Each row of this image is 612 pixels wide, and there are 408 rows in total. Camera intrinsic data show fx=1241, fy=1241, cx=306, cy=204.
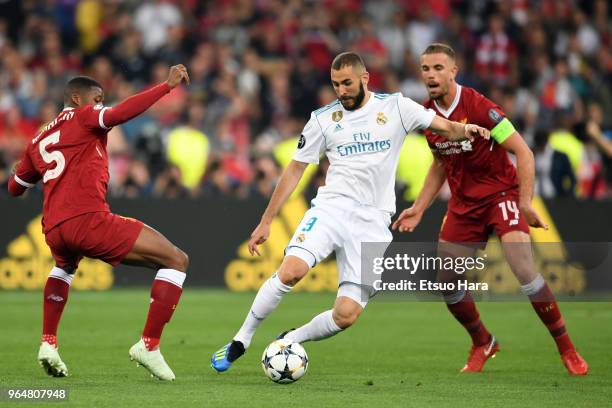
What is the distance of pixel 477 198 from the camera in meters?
9.81

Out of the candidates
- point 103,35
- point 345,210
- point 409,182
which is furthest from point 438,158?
point 103,35

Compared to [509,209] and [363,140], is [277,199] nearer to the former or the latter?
[363,140]

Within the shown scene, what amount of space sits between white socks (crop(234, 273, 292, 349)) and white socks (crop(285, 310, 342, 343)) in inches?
10.1

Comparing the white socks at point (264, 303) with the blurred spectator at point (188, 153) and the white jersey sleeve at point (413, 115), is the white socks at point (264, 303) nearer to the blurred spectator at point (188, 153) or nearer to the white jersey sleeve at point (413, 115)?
the white jersey sleeve at point (413, 115)

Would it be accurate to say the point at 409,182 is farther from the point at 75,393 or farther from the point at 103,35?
the point at 75,393

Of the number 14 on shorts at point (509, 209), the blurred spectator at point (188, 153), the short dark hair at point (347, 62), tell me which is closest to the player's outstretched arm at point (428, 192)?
the number 14 on shorts at point (509, 209)

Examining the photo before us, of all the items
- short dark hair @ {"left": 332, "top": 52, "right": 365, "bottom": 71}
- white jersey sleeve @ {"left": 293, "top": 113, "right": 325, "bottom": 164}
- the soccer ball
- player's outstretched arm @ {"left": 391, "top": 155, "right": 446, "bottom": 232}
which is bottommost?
the soccer ball

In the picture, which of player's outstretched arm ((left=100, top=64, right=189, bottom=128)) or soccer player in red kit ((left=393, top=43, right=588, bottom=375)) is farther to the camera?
soccer player in red kit ((left=393, top=43, right=588, bottom=375))

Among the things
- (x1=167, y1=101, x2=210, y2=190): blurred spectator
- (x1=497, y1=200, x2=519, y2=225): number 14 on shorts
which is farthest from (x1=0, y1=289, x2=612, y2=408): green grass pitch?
(x1=167, y1=101, x2=210, y2=190): blurred spectator

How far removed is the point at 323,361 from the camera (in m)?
10.2

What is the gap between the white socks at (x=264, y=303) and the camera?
8.82m

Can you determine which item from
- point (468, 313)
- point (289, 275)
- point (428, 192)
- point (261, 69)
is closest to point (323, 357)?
point (468, 313)

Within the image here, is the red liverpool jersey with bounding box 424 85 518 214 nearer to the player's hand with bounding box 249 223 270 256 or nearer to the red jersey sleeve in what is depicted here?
the player's hand with bounding box 249 223 270 256

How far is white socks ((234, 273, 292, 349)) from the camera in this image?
8.82 meters
